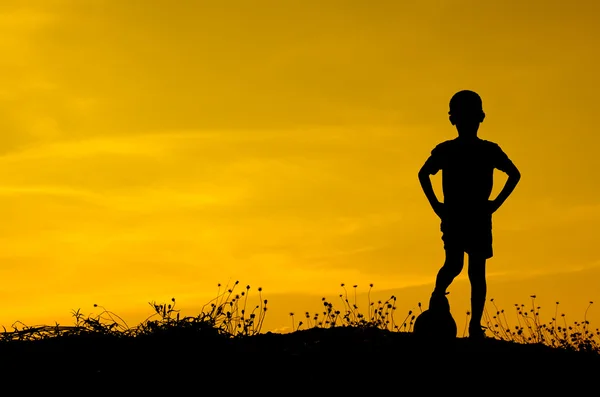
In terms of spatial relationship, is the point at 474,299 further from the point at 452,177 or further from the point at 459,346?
the point at 452,177

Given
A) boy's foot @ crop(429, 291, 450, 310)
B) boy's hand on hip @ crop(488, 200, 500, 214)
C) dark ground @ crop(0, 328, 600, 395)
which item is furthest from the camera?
boy's hand on hip @ crop(488, 200, 500, 214)

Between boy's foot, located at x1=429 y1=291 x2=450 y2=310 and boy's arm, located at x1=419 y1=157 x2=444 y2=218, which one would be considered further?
boy's arm, located at x1=419 y1=157 x2=444 y2=218

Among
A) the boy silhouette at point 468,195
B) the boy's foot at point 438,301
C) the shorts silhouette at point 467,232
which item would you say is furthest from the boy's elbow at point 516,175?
the boy's foot at point 438,301

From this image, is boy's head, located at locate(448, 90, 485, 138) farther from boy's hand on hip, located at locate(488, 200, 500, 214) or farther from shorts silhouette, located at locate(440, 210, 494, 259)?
shorts silhouette, located at locate(440, 210, 494, 259)

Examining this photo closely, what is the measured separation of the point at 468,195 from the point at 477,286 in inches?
46.3

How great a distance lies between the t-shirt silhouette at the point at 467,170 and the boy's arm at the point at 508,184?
1.4 inches

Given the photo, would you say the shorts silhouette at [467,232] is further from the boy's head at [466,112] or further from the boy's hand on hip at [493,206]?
the boy's head at [466,112]

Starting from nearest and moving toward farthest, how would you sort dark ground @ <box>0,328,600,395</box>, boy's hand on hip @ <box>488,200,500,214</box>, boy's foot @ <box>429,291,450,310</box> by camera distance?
1. dark ground @ <box>0,328,600,395</box>
2. boy's foot @ <box>429,291,450,310</box>
3. boy's hand on hip @ <box>488,200,500,214</box>

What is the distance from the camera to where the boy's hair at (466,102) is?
449 inches

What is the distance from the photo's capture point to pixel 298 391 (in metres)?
9.33

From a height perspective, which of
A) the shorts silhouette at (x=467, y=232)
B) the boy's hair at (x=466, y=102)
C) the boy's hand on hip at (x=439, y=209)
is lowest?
the shorts silhouette at (x=467, y=232)

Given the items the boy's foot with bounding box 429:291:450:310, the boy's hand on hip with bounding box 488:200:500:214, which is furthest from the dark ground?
the boy's hand on hip with bounding box 488:200:500:214

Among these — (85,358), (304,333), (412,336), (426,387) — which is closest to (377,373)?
(426,387)

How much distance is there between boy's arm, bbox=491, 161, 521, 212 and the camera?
11547 millimetres
